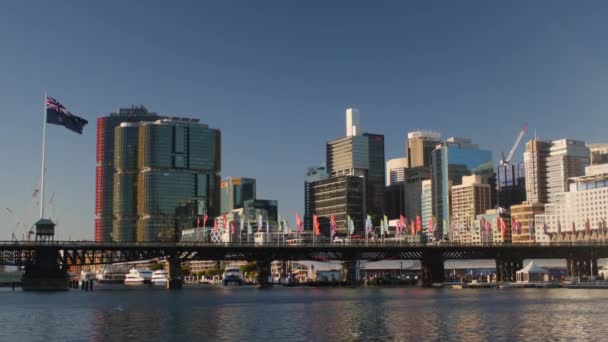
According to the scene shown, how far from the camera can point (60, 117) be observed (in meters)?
174

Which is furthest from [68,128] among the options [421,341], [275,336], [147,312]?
[421,341]

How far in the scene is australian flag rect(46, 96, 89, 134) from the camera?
17338 centimetres

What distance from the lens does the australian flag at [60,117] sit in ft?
569

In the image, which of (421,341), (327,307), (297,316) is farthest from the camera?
(327,307)

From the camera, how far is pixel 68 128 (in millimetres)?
174375

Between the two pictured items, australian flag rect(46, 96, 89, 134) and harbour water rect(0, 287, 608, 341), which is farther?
australian flag rect(46, 96, 89, 134)

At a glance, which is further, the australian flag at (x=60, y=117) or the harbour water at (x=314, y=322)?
the australian flag at (x=60, y=117)

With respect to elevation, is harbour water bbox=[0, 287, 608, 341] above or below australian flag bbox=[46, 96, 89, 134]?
below

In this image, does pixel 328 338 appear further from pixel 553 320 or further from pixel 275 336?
pixel 553 320

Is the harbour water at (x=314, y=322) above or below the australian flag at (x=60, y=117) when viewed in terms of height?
below

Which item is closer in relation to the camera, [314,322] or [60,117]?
[314,322]

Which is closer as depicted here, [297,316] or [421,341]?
[421,341]

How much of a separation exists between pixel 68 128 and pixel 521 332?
114 metres

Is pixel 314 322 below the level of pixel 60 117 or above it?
below
